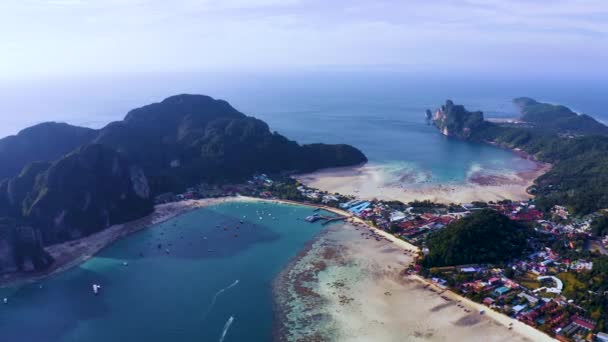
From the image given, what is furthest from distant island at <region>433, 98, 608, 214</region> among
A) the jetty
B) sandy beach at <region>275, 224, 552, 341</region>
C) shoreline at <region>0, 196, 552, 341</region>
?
sandy beach at <region>275, 224, 552, 341</region>

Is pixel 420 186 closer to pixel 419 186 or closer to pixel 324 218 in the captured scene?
pixel 419 186

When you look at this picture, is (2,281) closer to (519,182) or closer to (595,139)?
(519,182)

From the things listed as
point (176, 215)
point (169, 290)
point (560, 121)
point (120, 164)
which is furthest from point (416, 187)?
point (560, 121)

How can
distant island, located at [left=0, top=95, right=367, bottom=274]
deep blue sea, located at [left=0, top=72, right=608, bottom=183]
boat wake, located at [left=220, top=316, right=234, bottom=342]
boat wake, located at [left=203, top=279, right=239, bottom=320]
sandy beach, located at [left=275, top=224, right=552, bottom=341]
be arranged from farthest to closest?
deep blue sea, located at [left=0, top=72, right=608, bottom=183]
distant island, located at [left=0, top=95, right=367, bottom=274]
boat wake, located at [left=203, top=279, right=239, bottom=320]
sandy beach, located at [left=275, top=224, right=552, bottom=341]
boat wake, located at [left=220, top=316, right=234, bottom=342]

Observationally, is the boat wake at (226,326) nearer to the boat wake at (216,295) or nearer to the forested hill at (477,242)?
the boat wake at (216,295)

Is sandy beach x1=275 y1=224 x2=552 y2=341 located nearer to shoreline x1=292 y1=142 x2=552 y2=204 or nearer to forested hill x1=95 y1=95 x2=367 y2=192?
shoreline x1=292 y1=142 x2=552 y2=204

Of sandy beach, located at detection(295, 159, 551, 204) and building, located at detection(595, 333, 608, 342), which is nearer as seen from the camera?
building, located at detection(595, 333, 608, 342)

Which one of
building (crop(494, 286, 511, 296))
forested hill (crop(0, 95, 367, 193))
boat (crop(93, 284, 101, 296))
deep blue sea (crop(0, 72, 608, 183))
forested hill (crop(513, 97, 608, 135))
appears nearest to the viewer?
building (crop(494, 286, 511, 296))

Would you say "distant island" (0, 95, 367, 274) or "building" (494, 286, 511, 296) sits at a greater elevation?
"distant island" (0, 95, 367, 274)
